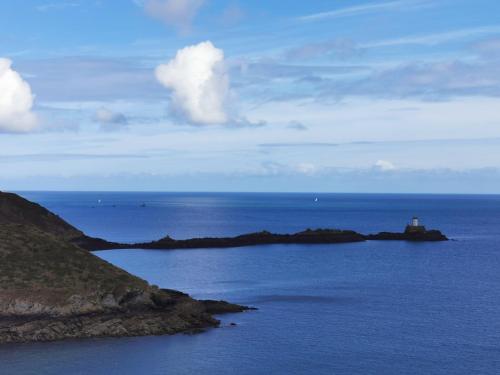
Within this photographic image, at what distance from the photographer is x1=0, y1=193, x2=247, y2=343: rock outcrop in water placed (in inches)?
2655

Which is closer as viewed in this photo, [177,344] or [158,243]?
[177,344]

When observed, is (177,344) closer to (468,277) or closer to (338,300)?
(338,300)

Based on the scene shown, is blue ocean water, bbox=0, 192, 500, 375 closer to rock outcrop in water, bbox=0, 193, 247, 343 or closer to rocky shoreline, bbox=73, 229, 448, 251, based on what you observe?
rock outcrop in water, bbox=0, 193, 247, 343

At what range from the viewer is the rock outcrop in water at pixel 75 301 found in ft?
221

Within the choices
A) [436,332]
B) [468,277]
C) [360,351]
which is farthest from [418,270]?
[360,351]

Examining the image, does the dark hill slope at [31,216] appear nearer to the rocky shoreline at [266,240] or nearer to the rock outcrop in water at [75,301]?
the rocky shoreline at [266,240]

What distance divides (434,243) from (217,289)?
3639 inches

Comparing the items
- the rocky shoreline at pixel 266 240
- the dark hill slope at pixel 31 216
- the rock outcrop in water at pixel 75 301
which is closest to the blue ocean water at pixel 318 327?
the rock outcrop in water at pixel 75 301

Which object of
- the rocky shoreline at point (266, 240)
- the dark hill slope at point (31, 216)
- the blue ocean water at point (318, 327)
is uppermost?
the dark hill slope at point (31, 216)

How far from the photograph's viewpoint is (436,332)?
7019 cm

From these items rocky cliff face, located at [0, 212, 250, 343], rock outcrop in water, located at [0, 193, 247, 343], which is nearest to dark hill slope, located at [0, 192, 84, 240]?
rock outcrop in water, located at [0, 193, 247, 343]

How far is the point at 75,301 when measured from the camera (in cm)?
7050

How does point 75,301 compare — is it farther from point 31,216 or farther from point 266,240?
point 266,240

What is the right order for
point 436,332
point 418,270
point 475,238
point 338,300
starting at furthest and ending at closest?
point 475,238 < point 418,270 < point 338,300 < point 436,332
